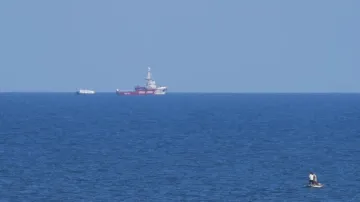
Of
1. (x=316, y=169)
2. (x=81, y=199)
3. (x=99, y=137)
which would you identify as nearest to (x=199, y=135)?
(x=99, y=137)

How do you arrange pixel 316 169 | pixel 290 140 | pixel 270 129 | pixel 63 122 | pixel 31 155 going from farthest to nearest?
pixel 63 122
pixel 270 129
pixel 290 140
pixel 31 155
pixel 316 169

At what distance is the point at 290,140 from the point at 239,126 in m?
29.0

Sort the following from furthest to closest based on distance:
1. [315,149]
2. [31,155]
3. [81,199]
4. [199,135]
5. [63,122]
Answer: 1. [63,122]
2. [199,135]
3. [315,149]
4. [31,155]
5. [81,199]

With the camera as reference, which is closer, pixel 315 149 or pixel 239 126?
pixel 315 149

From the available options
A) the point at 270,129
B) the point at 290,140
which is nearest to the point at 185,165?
the point at 290,140

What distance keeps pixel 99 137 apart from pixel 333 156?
111ft

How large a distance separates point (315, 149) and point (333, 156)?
26.1 feet

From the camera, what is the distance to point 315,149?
297 ft

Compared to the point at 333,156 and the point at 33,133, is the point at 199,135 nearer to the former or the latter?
the point at 33,133

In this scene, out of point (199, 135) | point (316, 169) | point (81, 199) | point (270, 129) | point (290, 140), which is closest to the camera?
point (81, 199)

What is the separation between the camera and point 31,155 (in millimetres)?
81938

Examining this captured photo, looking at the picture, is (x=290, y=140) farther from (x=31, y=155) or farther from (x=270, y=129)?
(x=31, y=155)

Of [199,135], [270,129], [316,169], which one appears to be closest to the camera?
[316,169]

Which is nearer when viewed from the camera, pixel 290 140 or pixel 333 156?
pixel 333 156
